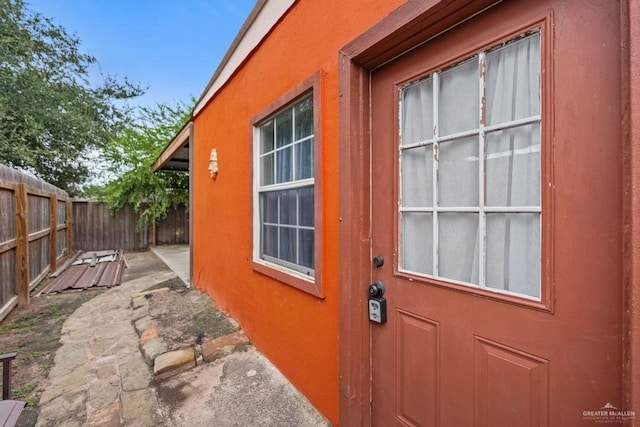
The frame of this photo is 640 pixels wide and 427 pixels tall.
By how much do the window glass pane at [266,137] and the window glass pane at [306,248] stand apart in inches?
38.3

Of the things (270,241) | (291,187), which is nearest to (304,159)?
(291,187)

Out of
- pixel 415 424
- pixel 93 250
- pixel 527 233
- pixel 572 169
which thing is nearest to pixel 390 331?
pixel 415 424

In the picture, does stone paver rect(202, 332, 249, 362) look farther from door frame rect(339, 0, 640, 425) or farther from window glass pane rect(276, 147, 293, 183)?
window glass pane rect(276, 147, 293, 183)

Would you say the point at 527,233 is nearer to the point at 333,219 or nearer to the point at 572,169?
the point at 572,169

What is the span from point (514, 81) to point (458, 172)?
396 mm

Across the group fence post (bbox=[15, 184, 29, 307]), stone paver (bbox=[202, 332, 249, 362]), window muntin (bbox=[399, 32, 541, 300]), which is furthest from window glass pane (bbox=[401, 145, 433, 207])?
fence post (bbox=[15, 184, 29, 307])

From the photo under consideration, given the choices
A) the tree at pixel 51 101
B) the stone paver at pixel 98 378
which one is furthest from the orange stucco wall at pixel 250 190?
the tree at pixel 51 101

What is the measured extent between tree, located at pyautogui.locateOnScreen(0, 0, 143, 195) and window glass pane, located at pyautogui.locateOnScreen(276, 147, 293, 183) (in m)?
11.7

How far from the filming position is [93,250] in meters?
9.75

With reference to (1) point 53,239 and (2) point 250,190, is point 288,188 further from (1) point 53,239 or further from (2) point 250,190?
(1) point 53,239

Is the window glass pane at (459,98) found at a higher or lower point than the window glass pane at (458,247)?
higher

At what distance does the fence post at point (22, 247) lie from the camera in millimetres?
4293

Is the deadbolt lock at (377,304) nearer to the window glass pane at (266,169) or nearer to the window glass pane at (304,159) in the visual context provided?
the window glass pane at (304,159)

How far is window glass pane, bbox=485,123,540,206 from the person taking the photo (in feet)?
3.38
